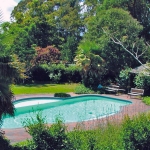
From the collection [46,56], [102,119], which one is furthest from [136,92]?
[46,56]

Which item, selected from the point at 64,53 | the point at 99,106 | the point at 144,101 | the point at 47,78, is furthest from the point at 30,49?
the point at 144,101

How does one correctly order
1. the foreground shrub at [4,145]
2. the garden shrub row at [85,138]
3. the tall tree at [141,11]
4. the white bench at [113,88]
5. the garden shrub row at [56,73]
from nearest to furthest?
the garden shrub row at [85,138] < the foreground shrub at [4,145] < the white bench at [113,88] < the garden shrub row at [56,73] < the tall tree at [141,11]

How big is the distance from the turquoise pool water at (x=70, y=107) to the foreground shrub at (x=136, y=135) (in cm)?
870

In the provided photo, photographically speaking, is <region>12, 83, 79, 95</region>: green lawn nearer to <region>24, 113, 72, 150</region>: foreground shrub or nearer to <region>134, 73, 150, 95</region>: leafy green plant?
<region>134, 73, 150, 95</region>: leafy green plant

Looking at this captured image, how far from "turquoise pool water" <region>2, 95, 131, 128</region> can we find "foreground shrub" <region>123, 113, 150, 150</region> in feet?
28.5

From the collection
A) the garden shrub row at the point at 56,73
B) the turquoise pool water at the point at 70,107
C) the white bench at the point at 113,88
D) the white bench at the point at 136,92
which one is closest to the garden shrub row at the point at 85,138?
the turquoise pool water at the point at 70,107

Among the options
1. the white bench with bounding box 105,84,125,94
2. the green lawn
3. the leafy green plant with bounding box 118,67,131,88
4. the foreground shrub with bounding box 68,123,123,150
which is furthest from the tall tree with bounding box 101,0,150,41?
the foreground shrub with bounding box 68,123,123,150

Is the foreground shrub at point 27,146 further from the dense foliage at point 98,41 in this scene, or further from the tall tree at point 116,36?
the tall tree at point 116,36

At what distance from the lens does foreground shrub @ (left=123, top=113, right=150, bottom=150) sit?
32.2ft

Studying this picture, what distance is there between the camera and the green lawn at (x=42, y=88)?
25434 mm

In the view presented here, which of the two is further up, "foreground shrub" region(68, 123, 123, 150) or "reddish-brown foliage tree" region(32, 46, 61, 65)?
"reddish-brown foliage tree" region(32, 46, 61, 65)

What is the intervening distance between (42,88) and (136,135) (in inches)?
713

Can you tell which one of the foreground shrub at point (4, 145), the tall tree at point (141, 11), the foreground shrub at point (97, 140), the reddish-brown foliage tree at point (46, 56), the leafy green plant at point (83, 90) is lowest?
the foreground shrub at point (4, 145)

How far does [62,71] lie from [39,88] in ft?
13.4
